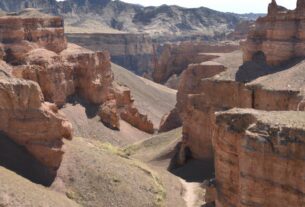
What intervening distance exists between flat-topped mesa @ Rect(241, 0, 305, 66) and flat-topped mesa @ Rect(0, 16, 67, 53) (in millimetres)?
29953

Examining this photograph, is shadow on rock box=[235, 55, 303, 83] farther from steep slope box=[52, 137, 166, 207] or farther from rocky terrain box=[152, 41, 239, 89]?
rocky terrain box=[152, 41, 239, 89]

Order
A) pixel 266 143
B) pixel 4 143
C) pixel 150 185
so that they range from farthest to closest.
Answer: pixel 150 185, pixel 4 143, pixel 266 143

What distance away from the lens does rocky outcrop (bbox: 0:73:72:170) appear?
4206 cm

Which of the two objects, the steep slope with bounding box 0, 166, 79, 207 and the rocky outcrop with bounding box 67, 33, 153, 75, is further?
the rocky outcrop with bounding box 67, 33, 153, 75

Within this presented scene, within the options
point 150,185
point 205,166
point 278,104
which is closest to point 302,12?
point 278,104

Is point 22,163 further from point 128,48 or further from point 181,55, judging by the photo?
point 128,48

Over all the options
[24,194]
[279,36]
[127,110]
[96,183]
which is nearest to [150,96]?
[127,110]

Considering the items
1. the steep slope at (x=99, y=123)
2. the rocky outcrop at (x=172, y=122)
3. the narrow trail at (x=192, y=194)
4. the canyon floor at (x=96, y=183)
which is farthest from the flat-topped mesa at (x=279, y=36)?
the steep slope at (x=99, y=123)

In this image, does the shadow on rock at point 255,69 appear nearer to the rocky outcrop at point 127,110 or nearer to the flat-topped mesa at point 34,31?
the rocky outcrop at point 127,110

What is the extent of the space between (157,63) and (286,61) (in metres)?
78.5

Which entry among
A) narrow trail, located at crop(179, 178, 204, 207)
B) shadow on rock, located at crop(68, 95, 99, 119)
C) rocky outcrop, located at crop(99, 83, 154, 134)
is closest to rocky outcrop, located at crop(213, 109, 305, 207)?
narrow trail, located at crop(179, 178, 204, 207)

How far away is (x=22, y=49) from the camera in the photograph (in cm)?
7150

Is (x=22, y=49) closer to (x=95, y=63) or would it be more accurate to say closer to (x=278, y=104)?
(x=95, y=63)

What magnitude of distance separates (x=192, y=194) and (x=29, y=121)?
1631 cm
